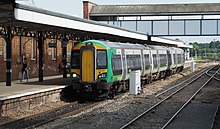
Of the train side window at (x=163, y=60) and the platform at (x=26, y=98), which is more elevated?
the train side window at (x=163, y=60)

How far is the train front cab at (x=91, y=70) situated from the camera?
18.7 meters

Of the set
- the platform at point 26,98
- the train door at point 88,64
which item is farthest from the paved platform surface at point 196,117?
the platform at point 26,98

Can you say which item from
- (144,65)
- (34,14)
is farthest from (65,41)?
(34,14)

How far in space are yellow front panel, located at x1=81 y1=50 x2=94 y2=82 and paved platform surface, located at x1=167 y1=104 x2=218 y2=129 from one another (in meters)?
4.63

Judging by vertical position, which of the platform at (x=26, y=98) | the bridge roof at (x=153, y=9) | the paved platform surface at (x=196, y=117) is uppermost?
the bridge roof at (x=153, y=9)

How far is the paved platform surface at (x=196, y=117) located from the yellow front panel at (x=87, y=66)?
15.2ft

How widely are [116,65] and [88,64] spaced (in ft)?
5.41

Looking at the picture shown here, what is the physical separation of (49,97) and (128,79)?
5.51 m

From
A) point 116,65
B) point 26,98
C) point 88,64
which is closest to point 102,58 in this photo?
point 88,64

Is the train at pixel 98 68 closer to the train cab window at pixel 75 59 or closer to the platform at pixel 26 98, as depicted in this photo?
the train cab window at pixel 75 59

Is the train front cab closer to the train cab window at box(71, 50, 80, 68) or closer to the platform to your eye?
the train cab window at box(71, 50, 80, 68)

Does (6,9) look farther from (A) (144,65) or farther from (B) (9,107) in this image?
(A) (144,65)

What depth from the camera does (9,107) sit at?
14969 mm

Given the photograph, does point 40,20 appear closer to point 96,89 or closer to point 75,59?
point 75,59
